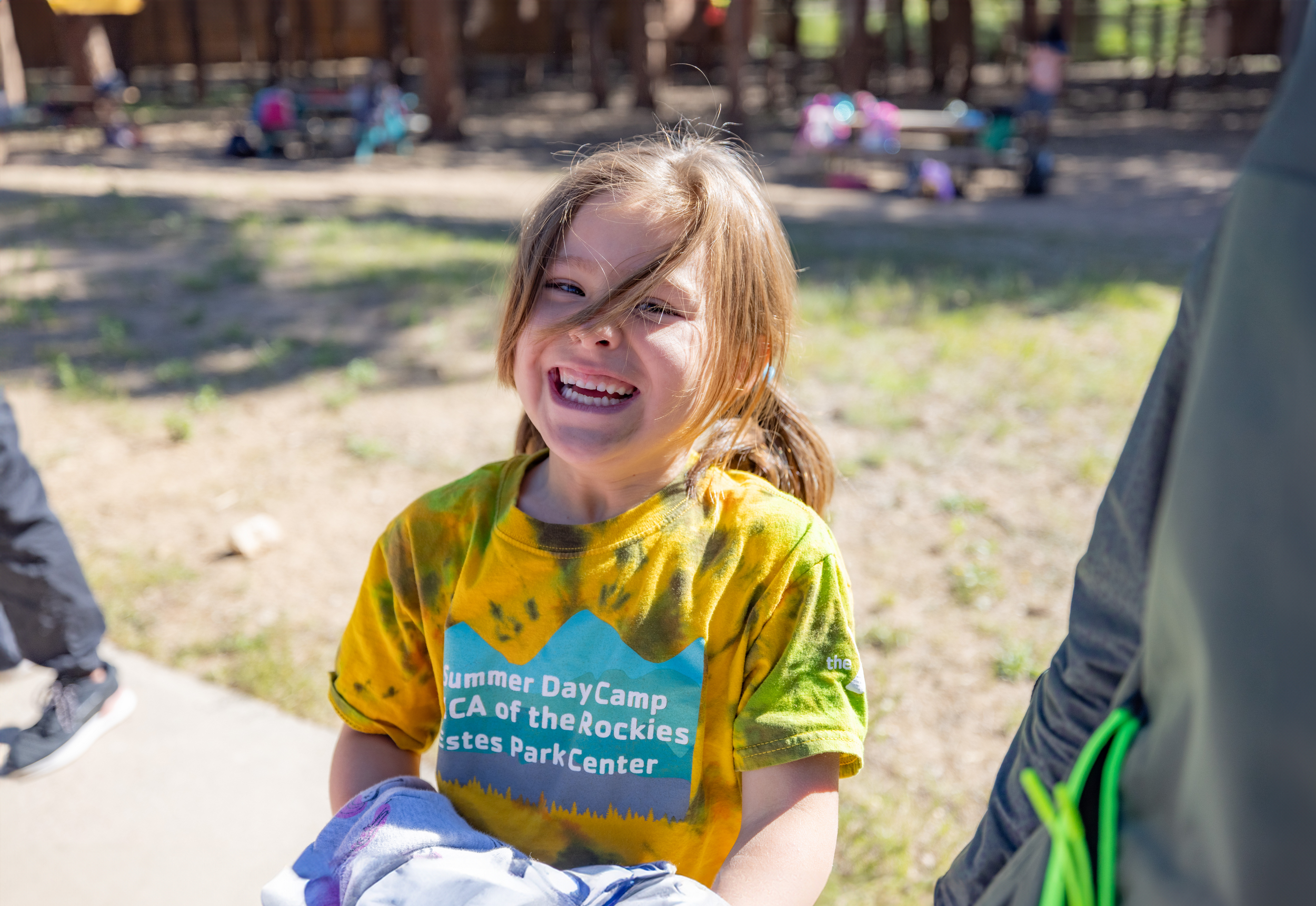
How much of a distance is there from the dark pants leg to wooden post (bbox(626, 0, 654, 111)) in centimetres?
1658

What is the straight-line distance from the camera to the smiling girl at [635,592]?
4.44 ft

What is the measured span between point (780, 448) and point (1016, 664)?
1.78 meters

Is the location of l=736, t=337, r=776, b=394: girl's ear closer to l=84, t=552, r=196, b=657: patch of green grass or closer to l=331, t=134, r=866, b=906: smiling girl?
l=331, t=134, r=866, b=906: smiling girl

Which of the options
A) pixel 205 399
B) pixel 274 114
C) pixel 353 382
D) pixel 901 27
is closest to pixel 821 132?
pixel 274 114

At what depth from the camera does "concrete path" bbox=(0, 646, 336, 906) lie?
7.84 ft

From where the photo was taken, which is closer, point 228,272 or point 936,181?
point 228,272

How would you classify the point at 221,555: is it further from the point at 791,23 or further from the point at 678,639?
the point at 791,23

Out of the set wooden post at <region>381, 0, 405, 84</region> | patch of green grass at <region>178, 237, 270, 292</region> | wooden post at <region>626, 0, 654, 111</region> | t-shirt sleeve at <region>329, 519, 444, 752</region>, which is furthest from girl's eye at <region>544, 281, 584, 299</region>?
wooden post at <region>381, 0, 405, 84</region>

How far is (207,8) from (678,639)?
30151 mm

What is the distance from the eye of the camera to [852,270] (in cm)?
754

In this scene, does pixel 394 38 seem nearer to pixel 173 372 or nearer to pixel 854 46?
pixel 854 46

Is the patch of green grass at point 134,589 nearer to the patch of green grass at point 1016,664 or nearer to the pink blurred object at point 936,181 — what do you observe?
the patch of green grass at point 1016,664

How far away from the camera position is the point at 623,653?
4.65ft

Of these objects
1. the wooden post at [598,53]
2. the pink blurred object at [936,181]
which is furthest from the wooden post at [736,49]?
the wooden post at [598,53]
